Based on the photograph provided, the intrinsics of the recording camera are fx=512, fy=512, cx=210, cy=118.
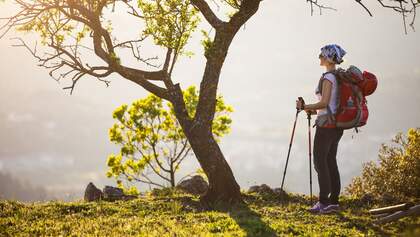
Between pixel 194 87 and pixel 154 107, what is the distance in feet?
9.33

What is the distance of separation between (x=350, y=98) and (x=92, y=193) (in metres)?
9.08

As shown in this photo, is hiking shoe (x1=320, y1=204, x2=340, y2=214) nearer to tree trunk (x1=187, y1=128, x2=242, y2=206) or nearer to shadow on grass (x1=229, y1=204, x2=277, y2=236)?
shadow on grass (x1=229, y1=204, x2=277, y2=236)

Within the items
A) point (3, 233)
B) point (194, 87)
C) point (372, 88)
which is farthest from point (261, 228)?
point (194, 87)

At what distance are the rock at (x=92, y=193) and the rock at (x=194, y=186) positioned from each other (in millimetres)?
3027

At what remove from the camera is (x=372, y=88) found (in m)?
11.0

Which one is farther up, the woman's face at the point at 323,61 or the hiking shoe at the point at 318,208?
the woman's face at the point at 323,61

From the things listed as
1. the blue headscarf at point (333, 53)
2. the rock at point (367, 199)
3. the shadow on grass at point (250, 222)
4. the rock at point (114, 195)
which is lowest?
the shadow on grass at point (250, 222)

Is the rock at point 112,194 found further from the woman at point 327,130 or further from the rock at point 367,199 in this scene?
the rock at point 367,199

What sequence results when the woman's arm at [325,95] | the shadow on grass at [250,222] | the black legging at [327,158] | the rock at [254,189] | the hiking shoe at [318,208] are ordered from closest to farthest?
the shadow on grass at [250,222] → the woman's arm at [325,95] → the black legging at [327,158] → the hiking shoe at [318,208] → the rock at [254,189]

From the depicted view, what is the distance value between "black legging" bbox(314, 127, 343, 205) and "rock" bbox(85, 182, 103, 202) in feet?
25.1

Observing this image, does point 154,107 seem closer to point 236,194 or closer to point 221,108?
point 221,108

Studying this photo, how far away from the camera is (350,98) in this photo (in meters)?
10.9

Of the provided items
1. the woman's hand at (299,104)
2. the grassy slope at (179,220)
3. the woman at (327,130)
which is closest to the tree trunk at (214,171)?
the grassy slope at (179,220)

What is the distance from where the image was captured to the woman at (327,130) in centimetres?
1093
